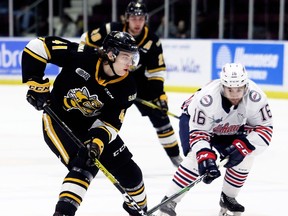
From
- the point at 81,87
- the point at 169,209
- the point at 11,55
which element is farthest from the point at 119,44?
the point at 11,55

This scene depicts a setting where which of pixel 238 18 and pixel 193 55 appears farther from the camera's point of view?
pixel 238 18

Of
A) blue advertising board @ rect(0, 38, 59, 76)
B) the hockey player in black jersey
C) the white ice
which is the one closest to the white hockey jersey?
the hockey player in black jersey

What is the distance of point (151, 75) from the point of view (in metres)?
6.02

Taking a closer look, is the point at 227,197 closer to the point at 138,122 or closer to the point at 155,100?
the point at 155,100

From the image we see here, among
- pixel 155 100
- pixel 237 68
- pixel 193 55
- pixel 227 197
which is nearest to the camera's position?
pixel 237 68

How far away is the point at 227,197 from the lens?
174 inches

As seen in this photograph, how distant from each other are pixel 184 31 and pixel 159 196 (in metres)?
7.17

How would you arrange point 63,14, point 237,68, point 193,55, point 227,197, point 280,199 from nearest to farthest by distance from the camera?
point 237,68, point 227,197, point 280,199, point 193,55, point 63,14

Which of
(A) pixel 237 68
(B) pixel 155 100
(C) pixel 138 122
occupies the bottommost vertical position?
(C) pixel 138 122

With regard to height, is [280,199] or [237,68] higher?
[237,68]

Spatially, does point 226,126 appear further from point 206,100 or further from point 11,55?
point 11,55

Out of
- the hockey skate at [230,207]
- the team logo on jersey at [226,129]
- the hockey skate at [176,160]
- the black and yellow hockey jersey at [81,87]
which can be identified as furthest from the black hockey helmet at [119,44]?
the hockey skate at [176,160]

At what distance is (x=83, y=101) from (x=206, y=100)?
620mm

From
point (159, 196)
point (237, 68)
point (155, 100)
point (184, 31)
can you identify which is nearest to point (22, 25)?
point (184, 31)
